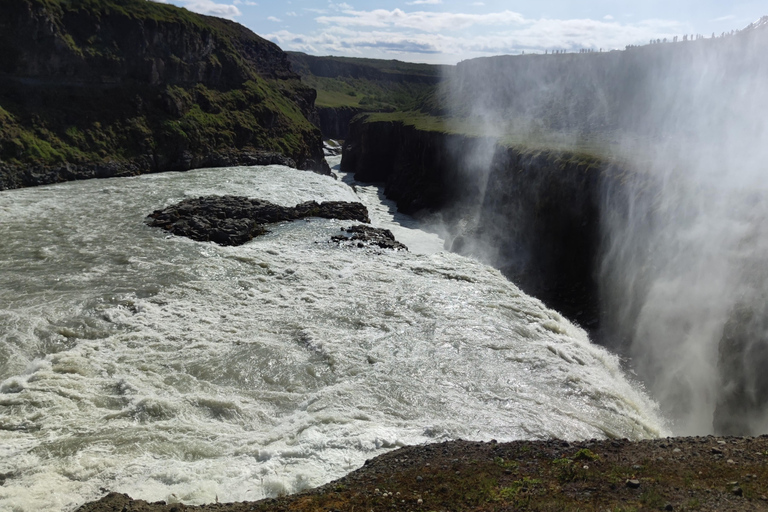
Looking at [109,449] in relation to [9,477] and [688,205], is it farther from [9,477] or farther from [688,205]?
[688,205]

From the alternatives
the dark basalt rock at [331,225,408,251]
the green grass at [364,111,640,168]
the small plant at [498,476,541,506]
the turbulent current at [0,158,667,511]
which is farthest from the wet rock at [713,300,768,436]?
the green grass at [364,111,640,168]

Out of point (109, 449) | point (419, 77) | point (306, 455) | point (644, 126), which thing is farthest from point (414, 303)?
point (419, 77)

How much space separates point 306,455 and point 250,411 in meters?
2.76

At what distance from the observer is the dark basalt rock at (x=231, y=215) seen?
100 ft

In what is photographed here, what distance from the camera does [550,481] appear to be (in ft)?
33.9

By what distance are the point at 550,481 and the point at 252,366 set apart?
10365 mm

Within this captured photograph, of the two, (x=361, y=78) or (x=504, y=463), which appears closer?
(x=504, y=463)

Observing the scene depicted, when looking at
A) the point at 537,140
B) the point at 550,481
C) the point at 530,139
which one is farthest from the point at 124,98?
the point at 550,481

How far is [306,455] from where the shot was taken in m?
12.9

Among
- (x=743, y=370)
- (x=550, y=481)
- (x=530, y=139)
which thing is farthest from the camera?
(x=530, y=139)

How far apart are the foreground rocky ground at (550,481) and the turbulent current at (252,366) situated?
4.49 ft

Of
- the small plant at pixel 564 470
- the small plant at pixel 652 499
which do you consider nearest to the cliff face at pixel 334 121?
the small plant at pixel 564 470

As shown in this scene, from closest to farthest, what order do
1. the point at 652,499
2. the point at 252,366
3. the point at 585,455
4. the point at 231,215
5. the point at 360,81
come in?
the point at 652,499 → the point at 585,455 → the point at 252,366 → the point at 231,215 → the point at 360,81

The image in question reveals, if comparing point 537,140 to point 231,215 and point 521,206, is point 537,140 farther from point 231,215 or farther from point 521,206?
point 231,215
